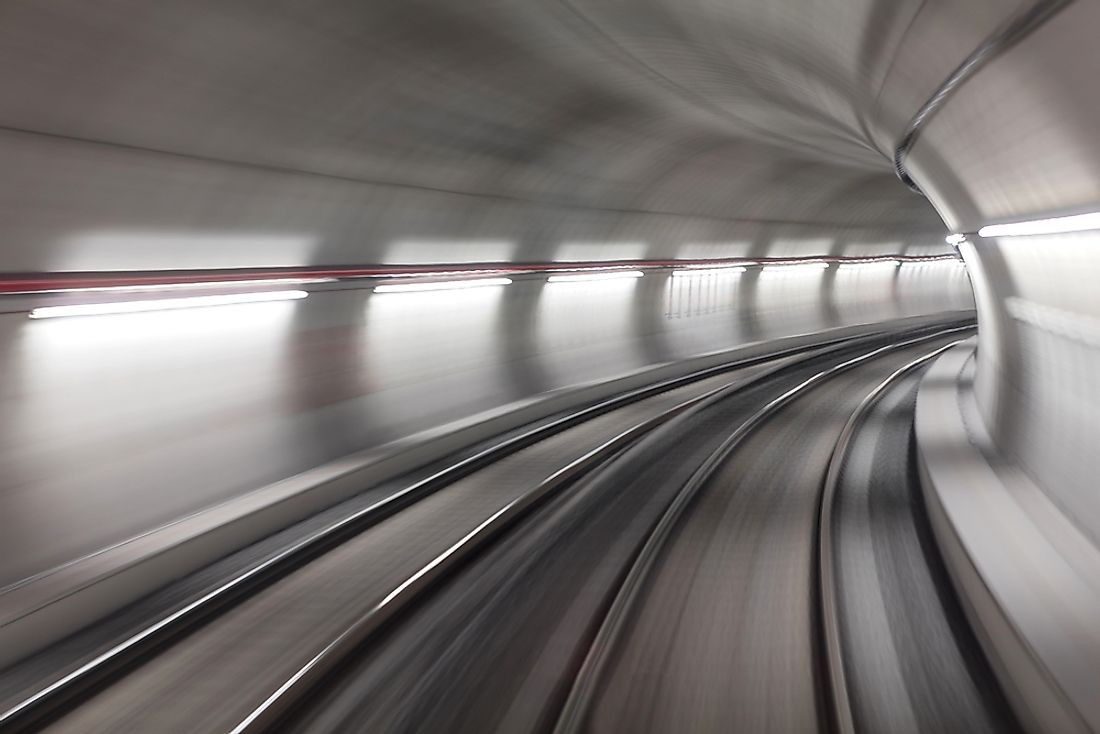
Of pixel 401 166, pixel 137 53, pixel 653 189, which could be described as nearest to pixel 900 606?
pixel 137 53

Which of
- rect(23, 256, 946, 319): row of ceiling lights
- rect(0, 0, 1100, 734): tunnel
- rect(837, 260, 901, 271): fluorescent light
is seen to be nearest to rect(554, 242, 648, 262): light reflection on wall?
rect(23, 256, 946, 319): row of ceiling lights

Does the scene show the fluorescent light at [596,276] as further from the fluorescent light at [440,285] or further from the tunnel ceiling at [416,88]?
the tunnel ceiling at [416,88]

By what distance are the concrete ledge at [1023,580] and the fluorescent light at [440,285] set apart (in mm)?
6015

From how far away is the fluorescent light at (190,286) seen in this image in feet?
23.6

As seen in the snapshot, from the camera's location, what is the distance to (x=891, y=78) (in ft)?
24.2

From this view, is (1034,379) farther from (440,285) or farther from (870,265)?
(870,265)

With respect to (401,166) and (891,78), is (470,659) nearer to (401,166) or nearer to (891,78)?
(891,78)

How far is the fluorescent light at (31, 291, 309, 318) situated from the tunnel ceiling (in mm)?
362

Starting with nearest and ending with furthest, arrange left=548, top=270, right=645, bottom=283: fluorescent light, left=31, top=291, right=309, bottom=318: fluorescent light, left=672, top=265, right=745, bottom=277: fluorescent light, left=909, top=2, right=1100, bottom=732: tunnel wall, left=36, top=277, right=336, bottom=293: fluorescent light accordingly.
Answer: left=909, top=2, right=1100, bottom=732: tunnel wall < left=31, top=291, right=309, bottom=318: fluorescent light < left=36, top=277, right=336, bottom=293: fluorescent light < left=548, top=270, right=645, bottom=283: fluorescent light < left=672, top=265, right=745, bottom=277: fluorescent light

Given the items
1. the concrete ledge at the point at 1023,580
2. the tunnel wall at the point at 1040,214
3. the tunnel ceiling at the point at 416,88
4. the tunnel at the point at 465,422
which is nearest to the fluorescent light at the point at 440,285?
the tunnel at the point at 465,422

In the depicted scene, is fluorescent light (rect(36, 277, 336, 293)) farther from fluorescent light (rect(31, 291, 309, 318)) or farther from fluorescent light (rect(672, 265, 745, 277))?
fluorescent light (rect(672, 265, 745, 277))

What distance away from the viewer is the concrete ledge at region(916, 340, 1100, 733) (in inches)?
176

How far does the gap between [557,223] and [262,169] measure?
6.53 m

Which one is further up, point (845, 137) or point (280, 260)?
point (845, 137)
